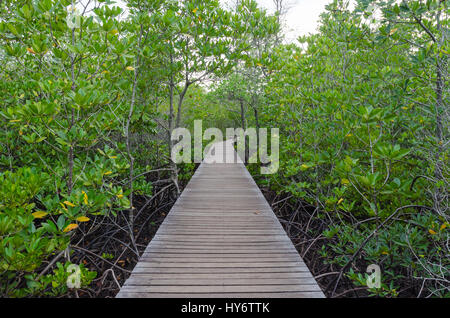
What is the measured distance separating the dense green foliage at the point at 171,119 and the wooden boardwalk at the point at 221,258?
1.47 feet

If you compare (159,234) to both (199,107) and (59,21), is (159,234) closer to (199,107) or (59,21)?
(59,21)

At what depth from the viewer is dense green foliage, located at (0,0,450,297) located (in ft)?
5.75

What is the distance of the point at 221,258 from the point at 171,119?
274 cm

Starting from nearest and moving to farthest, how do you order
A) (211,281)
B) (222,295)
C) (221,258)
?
(222,295), (211,281), (221,258)

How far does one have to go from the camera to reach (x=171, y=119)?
417cm

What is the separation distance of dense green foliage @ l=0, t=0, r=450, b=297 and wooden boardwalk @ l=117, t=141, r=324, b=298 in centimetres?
45
